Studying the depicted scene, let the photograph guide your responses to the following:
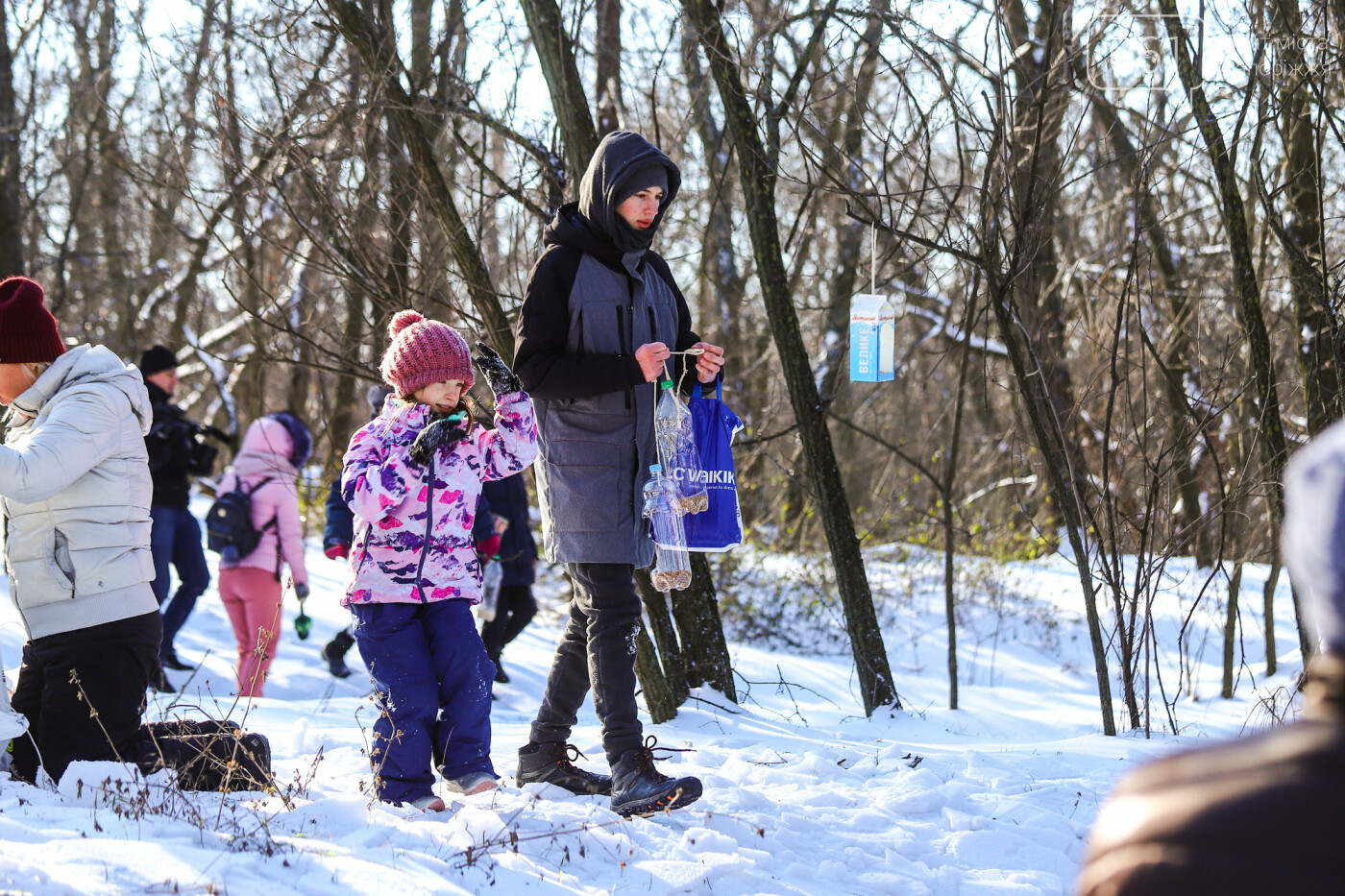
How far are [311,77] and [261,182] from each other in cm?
66

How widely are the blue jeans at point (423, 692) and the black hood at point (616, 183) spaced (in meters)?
1.25

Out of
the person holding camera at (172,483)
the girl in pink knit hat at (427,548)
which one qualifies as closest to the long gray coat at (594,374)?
the girl in pink knit hat at (427,548)

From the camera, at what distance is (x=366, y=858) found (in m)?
2.77

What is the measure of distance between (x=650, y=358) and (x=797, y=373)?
184cm

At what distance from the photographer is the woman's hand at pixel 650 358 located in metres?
3.38

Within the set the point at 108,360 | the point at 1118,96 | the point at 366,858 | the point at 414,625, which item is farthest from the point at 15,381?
the point at 1118,96

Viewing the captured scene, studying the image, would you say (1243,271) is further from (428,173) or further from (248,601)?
(248,601)

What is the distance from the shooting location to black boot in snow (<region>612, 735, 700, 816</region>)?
333 cm

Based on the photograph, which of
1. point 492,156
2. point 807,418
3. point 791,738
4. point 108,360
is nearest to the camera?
point 108,360

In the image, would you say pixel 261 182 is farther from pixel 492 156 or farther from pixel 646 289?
pixel 492 156

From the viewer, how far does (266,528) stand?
6.46m

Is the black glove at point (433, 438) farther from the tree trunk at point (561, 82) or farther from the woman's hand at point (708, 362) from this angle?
the tree trunk at point (561, 82)

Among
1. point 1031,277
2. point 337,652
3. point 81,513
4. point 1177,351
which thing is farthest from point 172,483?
point 1177,351

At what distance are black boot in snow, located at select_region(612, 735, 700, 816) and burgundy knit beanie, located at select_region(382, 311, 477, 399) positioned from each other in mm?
1285
